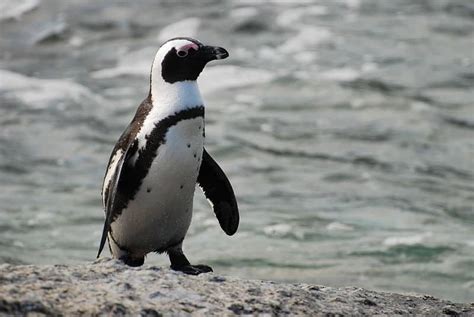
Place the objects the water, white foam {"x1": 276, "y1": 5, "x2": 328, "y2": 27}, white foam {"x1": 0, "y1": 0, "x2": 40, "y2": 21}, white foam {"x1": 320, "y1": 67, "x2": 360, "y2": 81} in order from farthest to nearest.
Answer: white foam {"x1": 0, "y1": 0, "x2": 40, "y2": 21} < white foam {"x1": 276, "y1": 5, "x2": 328, "y2": 27} < white foam {"x1": 320, "y1": 67, "x2": 360, "y2": 81} < the water

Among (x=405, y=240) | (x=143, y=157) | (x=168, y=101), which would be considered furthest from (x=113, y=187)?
(x=405, y=240)

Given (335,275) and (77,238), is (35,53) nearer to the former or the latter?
(77,238)

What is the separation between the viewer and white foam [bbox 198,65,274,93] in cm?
1313

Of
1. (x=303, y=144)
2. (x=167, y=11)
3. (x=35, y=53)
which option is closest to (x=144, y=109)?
(x=303, y=144)

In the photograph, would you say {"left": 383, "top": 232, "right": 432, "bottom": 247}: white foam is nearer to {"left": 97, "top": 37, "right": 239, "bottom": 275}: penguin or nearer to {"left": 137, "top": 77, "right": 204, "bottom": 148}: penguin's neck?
{"left": 97, "top": 37, "right": 239, "bottom": 275}: penguin

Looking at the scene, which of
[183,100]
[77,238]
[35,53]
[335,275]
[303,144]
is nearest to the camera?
[183,100]

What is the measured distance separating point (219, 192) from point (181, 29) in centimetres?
994

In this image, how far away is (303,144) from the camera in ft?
37.3

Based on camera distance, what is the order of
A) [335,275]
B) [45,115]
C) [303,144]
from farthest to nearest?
[45,115] < [303,144] < [335,275]

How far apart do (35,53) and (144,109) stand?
9.91m

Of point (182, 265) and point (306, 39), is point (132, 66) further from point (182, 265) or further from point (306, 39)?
point (182, 265)

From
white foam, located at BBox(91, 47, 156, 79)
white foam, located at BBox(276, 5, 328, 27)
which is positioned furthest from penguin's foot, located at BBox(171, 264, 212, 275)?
white foam, located at BBox(276, 5, 328, 27)

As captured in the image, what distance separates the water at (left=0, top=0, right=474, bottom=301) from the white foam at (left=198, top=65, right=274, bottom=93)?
0.02 metres

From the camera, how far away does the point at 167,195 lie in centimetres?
450
